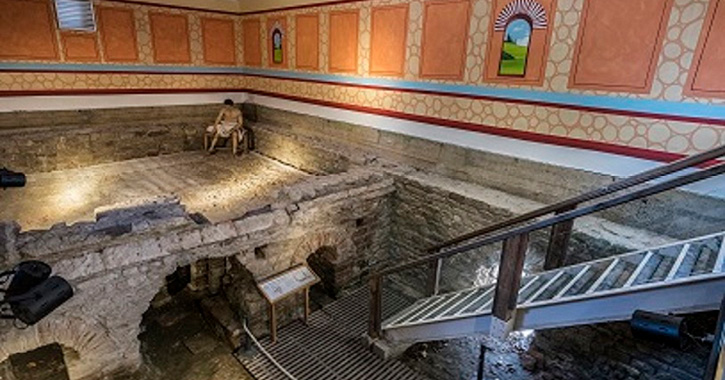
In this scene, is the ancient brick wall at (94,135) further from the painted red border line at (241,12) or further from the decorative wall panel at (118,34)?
the painted red border line at (241,12)

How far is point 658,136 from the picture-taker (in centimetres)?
480

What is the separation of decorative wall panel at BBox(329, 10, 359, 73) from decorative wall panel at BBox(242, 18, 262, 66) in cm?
302

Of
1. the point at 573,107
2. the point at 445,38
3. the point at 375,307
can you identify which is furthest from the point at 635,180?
the point at 445,38

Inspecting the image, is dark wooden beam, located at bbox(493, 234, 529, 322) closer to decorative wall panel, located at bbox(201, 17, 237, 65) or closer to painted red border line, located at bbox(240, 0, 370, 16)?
painted red border line, located at bbox(240, 0, 370, 16)

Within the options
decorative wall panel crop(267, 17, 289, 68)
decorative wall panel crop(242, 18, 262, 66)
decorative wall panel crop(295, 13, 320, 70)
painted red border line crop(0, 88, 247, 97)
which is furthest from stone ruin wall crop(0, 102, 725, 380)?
painted red border line crop(0, 88, 247, 97)

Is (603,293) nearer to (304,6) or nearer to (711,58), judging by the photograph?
(711,58)

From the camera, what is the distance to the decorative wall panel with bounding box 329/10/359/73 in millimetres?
8141

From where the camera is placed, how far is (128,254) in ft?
13.8

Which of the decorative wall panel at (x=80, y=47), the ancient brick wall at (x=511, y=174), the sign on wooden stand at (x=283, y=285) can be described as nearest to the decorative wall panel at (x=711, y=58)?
the ancient brick wall at (x=511, y=174)

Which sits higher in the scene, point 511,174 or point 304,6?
point 304,6

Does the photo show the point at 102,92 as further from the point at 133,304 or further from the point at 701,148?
the point at 701,148

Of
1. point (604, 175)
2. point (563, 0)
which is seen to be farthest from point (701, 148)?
point (563, 0)

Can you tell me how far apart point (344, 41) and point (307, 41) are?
4.34ft

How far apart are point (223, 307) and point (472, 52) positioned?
5461 mm
